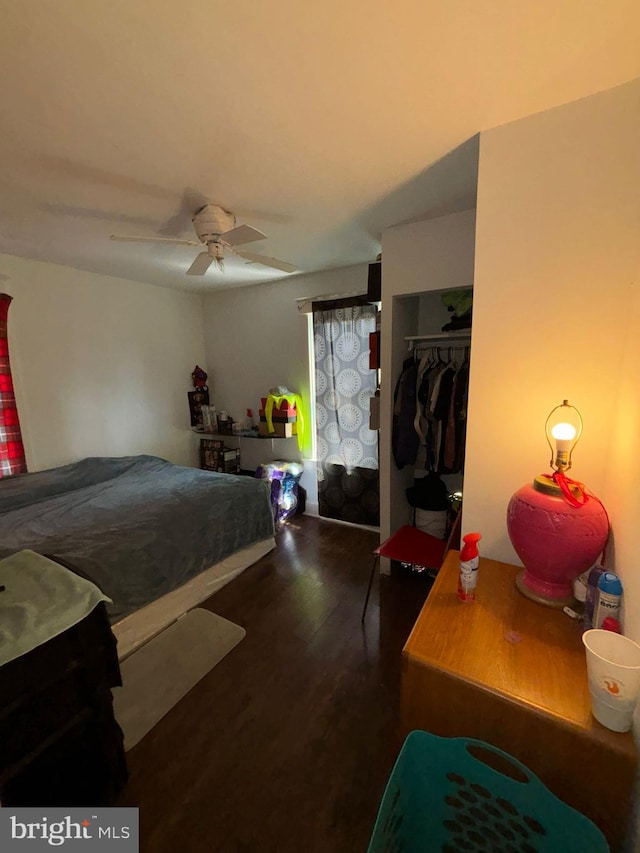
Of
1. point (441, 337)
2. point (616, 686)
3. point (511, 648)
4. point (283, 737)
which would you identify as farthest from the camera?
point (441, 337)

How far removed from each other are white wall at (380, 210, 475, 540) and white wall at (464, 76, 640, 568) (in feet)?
2.46

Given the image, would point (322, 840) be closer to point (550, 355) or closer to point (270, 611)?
point (270, 611)

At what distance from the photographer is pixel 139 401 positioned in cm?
362

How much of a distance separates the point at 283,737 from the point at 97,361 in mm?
3297

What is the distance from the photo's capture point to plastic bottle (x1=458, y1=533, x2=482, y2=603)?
3.79ft

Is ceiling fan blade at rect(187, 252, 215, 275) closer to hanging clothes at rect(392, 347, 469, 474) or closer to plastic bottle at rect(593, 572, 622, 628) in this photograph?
hanging clothes at rect(392, 347, 469, 474)

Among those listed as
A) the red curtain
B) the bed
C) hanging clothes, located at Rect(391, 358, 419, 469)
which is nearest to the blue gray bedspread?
the bed

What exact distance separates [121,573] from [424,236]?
105 inches

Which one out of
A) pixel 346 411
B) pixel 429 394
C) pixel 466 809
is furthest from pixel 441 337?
pixel 466 809

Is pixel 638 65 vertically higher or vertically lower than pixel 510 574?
higher

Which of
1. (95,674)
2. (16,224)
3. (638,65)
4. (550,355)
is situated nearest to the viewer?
(638,65)

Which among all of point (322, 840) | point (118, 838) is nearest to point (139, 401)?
point (118, 838)

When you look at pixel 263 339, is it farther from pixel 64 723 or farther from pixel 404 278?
pixel 64 723

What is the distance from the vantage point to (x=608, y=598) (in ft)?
3.04
